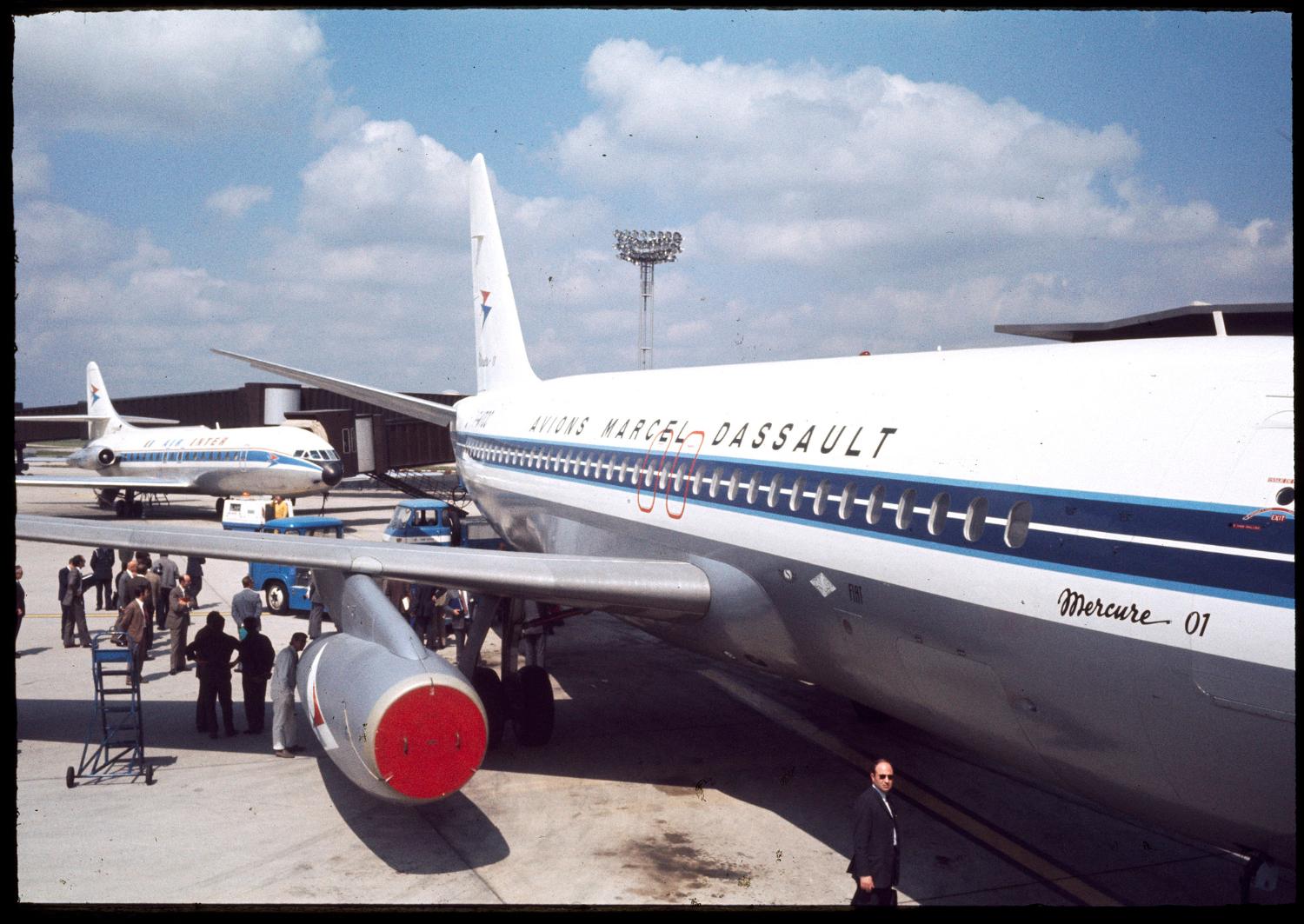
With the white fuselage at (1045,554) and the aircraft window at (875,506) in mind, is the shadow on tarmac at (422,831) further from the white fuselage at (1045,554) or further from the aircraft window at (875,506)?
the aircraft window at (875,506)

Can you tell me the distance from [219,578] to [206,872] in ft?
68.4

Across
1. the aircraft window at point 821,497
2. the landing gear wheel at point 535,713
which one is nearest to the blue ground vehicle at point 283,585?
the landing gear wheel at point 535,713

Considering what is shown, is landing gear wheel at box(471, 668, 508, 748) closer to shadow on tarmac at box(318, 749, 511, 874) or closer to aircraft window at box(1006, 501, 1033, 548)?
shadow on tarmac at box(318, 749, 511, 874)

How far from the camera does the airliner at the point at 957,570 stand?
6121 mm

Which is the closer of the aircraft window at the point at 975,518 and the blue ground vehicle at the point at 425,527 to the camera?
the aircraft window at the point at 975,518

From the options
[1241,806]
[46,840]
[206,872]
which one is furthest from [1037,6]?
[46,840]

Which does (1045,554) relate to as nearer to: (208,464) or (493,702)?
(493,702)

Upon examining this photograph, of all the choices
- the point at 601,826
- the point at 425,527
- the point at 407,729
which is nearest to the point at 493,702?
the point at 601,826

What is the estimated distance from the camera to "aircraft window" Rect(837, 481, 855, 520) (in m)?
8.98

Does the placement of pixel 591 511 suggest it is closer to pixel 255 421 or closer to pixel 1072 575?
pixel 1072 575

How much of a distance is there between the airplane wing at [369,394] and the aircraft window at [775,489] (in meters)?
13.8

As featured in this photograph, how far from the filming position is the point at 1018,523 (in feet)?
24.0

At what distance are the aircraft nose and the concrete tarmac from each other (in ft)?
80.4

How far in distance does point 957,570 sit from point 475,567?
19.2 feet
